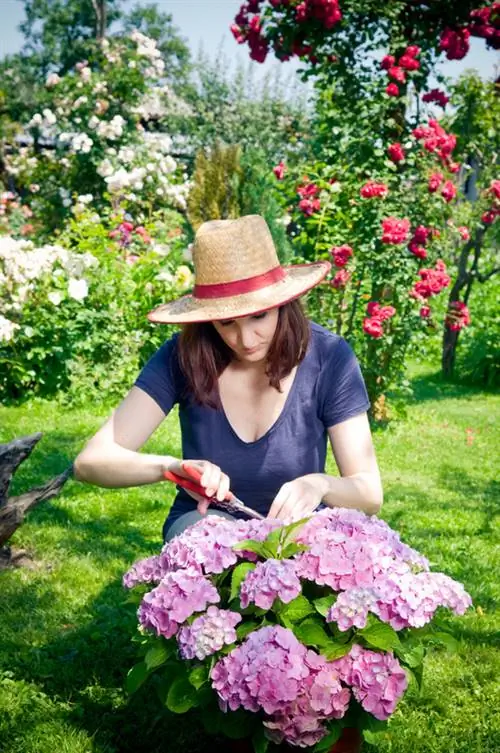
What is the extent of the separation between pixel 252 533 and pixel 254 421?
61cm

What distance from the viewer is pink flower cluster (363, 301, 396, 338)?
21.7ft

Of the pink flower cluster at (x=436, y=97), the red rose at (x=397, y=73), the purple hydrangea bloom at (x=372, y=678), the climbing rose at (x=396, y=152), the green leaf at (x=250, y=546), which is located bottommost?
the purple hydrangea bloom at (x=372, y=678)

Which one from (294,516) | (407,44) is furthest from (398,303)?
(294,516)

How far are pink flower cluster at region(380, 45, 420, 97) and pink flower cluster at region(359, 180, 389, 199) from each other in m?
0.75

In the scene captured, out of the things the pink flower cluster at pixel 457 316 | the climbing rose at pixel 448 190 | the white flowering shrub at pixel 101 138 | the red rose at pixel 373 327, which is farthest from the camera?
the white flowering shrub at pixel 101 138

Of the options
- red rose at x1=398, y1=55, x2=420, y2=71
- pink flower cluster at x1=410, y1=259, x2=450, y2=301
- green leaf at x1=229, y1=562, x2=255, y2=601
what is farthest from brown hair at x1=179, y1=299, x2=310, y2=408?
red rose at x1=398, y1=55, x2=420, y2=71

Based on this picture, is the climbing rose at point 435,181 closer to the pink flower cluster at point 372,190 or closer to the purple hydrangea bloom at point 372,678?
the pink flower cluster at point 372,190

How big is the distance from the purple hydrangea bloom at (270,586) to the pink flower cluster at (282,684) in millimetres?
61

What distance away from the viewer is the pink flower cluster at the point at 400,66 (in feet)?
21.5

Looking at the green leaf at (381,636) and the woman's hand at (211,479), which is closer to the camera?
the green leaf at (381,636)

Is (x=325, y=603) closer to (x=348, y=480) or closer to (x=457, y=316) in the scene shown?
(x=348, y=480)

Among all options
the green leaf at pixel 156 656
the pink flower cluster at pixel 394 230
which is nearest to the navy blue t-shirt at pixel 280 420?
the green leaf at pixel 156 656

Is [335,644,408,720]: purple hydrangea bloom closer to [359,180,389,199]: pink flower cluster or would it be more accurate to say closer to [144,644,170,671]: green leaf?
[144,644,170,671]: green leaf

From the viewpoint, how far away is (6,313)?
7.20m
